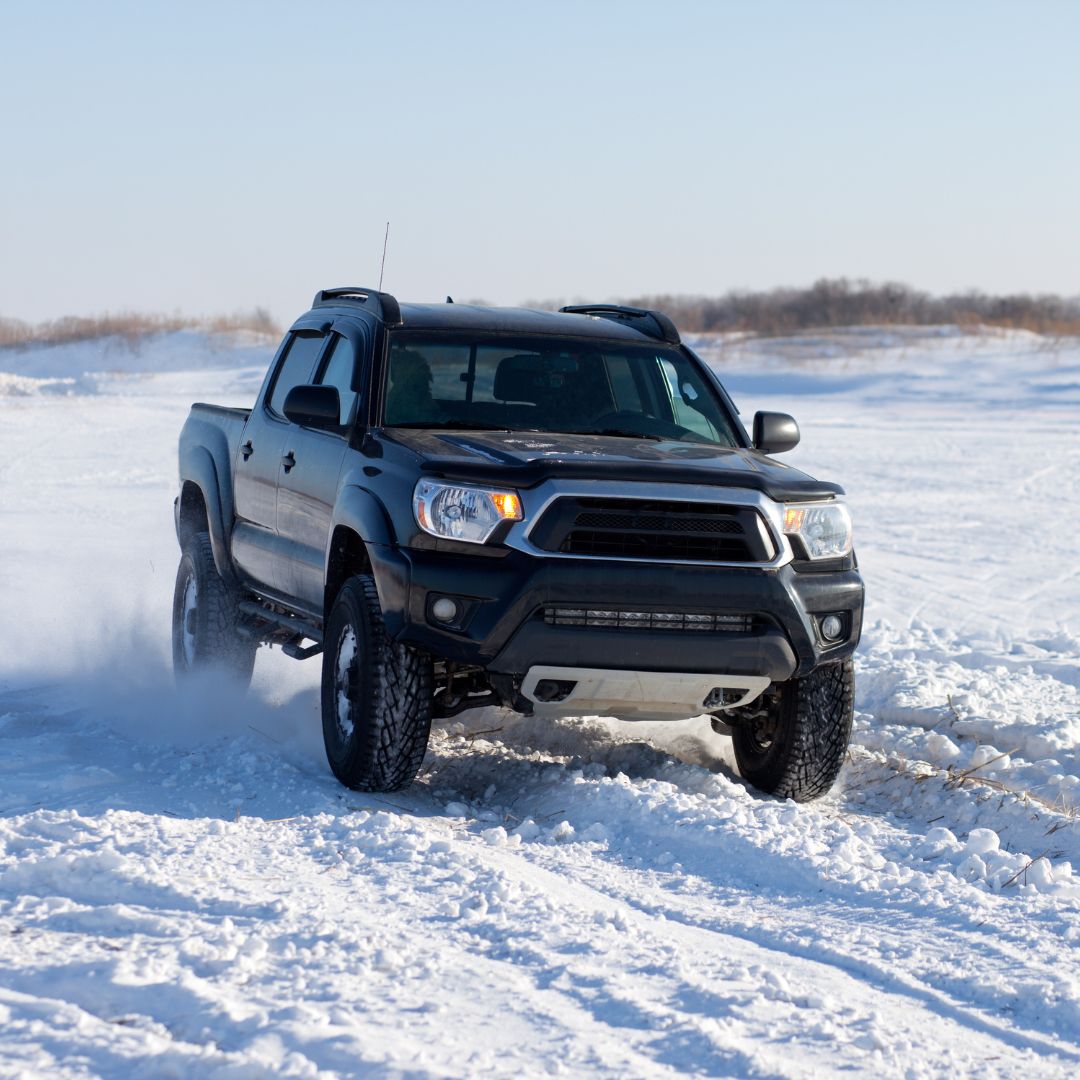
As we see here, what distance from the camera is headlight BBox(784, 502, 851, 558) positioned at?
5.98 meters

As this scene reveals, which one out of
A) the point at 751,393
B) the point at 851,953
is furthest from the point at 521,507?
the point at 751,393

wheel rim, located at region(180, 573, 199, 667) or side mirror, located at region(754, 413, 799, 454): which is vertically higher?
side mirror, located at region(754, 413, 799, 454)

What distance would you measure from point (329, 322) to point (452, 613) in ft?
7.81

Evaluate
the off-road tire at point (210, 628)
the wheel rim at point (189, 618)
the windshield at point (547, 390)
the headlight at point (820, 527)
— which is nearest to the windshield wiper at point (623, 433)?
the windshield at point (547, 390)

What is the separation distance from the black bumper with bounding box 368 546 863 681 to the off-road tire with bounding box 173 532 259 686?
8.11 feet

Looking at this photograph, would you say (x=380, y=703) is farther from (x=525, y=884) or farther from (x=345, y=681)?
(x=525, y=884)

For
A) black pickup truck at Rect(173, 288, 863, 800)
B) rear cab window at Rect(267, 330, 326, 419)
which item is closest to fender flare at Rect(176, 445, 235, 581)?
rear cab window at Rect(267, 330, 326, 419)

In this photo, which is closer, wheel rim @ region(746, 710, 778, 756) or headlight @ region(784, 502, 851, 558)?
headlight @ region(784, 502, 851, 558)

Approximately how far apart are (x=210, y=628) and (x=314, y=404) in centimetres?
201

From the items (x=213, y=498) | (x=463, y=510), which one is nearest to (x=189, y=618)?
(x=213, y=498)

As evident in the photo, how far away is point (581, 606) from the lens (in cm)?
568

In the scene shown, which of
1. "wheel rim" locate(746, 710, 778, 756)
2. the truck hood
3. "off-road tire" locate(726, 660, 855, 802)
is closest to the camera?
the truck hood

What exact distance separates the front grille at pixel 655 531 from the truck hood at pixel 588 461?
3.8 inches

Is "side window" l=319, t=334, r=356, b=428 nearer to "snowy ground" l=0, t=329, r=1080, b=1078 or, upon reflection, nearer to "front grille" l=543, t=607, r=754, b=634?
"snowy ground" l=0, t=329, r=1080, b=1078
